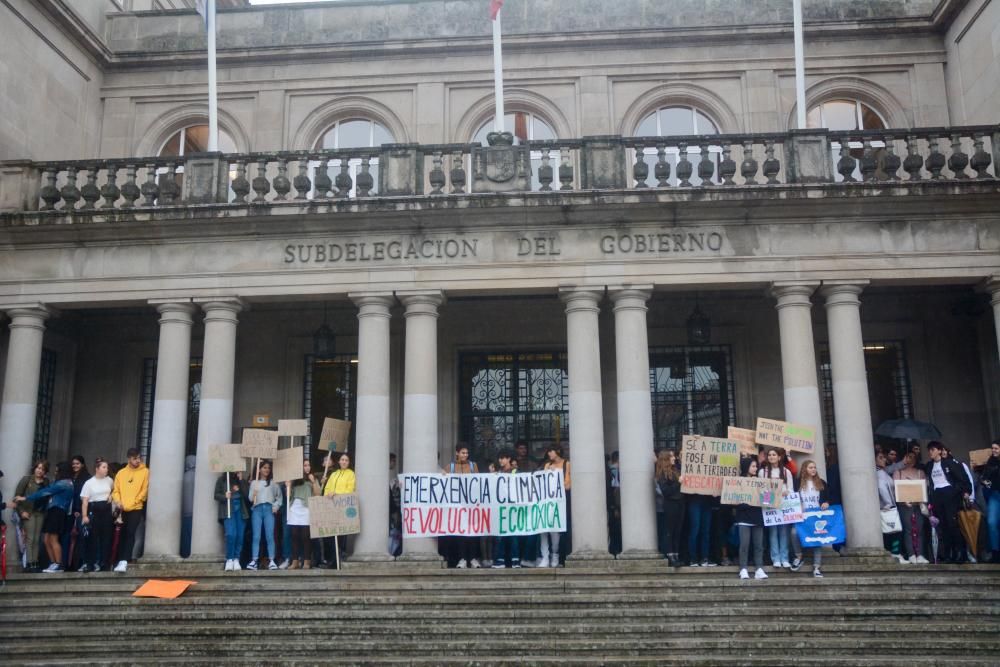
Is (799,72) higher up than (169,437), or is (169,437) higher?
(799,72)

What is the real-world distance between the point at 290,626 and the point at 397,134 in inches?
452

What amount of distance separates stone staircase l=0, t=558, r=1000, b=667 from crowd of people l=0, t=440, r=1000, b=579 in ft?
2.57

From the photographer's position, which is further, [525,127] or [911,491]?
[525,127]

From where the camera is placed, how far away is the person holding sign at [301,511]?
602 inches

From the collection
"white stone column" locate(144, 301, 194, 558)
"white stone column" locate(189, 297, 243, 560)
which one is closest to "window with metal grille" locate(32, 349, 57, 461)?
"white stone column" locate(144, 301, 194, 558)

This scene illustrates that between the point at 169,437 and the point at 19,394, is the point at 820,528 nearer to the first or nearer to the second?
the point at 169,437

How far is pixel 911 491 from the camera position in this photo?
48.7 feet

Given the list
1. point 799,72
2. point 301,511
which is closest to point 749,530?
point 301,511

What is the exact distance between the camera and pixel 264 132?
20.8 meters

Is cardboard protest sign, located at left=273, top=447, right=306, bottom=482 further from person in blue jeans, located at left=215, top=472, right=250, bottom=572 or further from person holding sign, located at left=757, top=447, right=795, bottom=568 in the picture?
person holding sign, located at left=757, top=447, right=795, bottom=568

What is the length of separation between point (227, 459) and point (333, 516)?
2016 millimetres

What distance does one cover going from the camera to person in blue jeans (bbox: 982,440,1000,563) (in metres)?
14.1

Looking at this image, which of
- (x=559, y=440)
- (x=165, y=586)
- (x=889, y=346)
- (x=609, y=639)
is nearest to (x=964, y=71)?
(x=889, y=346)

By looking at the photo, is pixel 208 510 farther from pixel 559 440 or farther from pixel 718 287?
pixel 718 287
